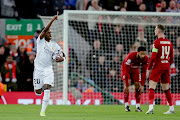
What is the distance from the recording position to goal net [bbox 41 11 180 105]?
17953mm

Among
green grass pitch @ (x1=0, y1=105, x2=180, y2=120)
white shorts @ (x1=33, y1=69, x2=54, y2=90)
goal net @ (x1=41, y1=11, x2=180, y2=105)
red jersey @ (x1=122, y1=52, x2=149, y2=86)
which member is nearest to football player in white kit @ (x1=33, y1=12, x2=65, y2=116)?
white shorts @ (x1=33, y1=69, x2=54, y2=90)

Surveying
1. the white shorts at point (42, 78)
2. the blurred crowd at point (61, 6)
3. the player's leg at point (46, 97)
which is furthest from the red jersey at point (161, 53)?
the blurred crowd at point (61, 6)

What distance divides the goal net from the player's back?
5929mm

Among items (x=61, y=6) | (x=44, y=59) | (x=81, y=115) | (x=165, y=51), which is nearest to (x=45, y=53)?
(x=44, y=59)

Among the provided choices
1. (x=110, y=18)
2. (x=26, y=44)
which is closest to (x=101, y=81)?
(x=110, y=18)

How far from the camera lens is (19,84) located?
18281 mm

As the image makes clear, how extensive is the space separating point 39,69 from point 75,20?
755 centimetres

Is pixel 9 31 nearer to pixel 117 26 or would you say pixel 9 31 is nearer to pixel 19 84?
pixel 19 84

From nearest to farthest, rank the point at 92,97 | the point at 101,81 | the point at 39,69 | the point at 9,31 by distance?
the point at 39,69 < the point at 92,97 < the point at 101,81 < the point at 9,31

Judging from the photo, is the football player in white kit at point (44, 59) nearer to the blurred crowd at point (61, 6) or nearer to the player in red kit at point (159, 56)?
the player in red kit at point (159, 56)

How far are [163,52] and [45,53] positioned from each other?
116 inches

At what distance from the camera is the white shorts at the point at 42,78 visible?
11078mm

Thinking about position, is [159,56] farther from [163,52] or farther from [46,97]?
[46,97]

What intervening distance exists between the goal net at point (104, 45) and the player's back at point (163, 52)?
233 inches
